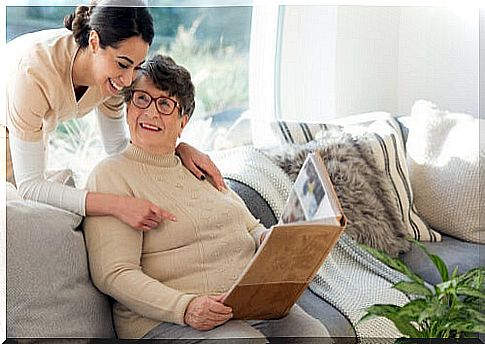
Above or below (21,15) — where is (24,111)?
below

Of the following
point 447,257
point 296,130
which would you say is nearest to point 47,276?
point 296,130

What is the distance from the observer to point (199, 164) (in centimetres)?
240

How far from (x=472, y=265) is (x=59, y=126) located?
3.92 feet

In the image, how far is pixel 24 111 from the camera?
2.33 meters

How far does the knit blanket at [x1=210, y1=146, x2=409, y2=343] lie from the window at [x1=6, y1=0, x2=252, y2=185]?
3.4 inches

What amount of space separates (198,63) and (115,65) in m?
0.22

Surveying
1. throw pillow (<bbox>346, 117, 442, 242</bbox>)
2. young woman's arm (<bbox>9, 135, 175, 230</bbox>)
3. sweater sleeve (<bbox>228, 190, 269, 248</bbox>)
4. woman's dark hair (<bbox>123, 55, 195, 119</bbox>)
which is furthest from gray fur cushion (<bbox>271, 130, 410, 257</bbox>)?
young woman's arm (<bbox>9, 135, 175, 230</bbox>)

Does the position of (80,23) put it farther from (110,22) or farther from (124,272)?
(124,272)

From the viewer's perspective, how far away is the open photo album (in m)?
2.18

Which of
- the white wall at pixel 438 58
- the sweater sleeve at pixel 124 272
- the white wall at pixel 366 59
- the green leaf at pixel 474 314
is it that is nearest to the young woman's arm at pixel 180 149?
the sweater sleeve at pixel 124 272

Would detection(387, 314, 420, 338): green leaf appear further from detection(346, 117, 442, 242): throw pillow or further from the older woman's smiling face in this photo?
the older woman's smiling face

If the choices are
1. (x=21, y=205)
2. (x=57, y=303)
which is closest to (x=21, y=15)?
(x=21, y=205)

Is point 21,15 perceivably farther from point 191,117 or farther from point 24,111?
point 191,117

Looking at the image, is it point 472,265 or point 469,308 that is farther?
point 472,265
